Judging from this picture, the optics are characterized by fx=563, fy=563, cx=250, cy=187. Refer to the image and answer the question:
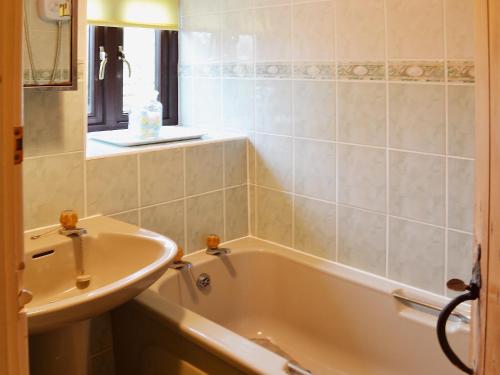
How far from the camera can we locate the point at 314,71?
6.73 feet

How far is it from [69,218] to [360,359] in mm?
1111

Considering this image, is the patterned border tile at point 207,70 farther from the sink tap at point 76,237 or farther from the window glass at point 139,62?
the sink tap at point 76,237

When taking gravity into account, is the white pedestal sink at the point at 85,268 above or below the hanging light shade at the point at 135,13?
below

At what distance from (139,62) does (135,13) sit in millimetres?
255

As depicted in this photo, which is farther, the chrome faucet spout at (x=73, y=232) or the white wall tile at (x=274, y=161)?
the white wall tile at (x=274, y=161)

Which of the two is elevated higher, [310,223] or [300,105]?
[300,105]

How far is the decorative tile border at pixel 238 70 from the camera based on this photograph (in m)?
2.27

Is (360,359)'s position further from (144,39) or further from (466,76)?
(144,39)

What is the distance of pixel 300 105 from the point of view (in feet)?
6.95

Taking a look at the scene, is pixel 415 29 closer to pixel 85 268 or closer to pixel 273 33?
pixel 273 33

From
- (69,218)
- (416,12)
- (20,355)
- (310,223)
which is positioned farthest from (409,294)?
(20,355)

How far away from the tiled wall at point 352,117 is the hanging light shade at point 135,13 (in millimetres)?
73

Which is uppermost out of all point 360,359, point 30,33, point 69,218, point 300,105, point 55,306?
point 30,33

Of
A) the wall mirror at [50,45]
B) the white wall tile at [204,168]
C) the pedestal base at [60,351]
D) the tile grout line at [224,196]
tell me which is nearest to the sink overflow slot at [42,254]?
the pedestal base at [60,351]
